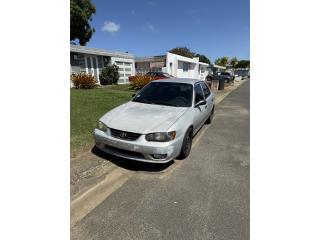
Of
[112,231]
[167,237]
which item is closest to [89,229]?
[112,231]

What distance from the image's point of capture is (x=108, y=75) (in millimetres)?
17266

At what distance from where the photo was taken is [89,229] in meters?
2.16

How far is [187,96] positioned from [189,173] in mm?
1783

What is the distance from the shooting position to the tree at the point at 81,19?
80.4 ft

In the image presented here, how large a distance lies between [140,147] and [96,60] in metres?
16.3

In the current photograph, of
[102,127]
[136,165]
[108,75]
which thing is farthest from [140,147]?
[108,75]

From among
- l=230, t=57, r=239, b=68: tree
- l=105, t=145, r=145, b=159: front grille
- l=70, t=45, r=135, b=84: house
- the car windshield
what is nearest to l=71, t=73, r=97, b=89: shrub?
l=70, t=45, r=135, b=84: house

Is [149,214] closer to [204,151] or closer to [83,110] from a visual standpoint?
[204,151]

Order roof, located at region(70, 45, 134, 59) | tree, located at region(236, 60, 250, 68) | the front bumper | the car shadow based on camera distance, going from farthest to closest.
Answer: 1. tree, located at region(236, 60, 250, 68)
2. roof, located at region(70, 45, 134, 59)
3. the car shadow
4. the front bumper

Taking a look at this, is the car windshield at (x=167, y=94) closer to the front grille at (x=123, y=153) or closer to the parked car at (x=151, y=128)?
the parked car at (x=151, y=128)

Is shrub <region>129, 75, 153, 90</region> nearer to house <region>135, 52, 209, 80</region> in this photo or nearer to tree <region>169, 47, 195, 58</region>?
house <region>135, 52, 209, 80</region>

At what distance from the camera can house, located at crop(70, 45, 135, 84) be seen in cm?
1503

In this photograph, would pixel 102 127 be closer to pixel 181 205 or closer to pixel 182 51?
pixel 181 205

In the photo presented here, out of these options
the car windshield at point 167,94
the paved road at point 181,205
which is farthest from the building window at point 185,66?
the paved road at point 181,205
